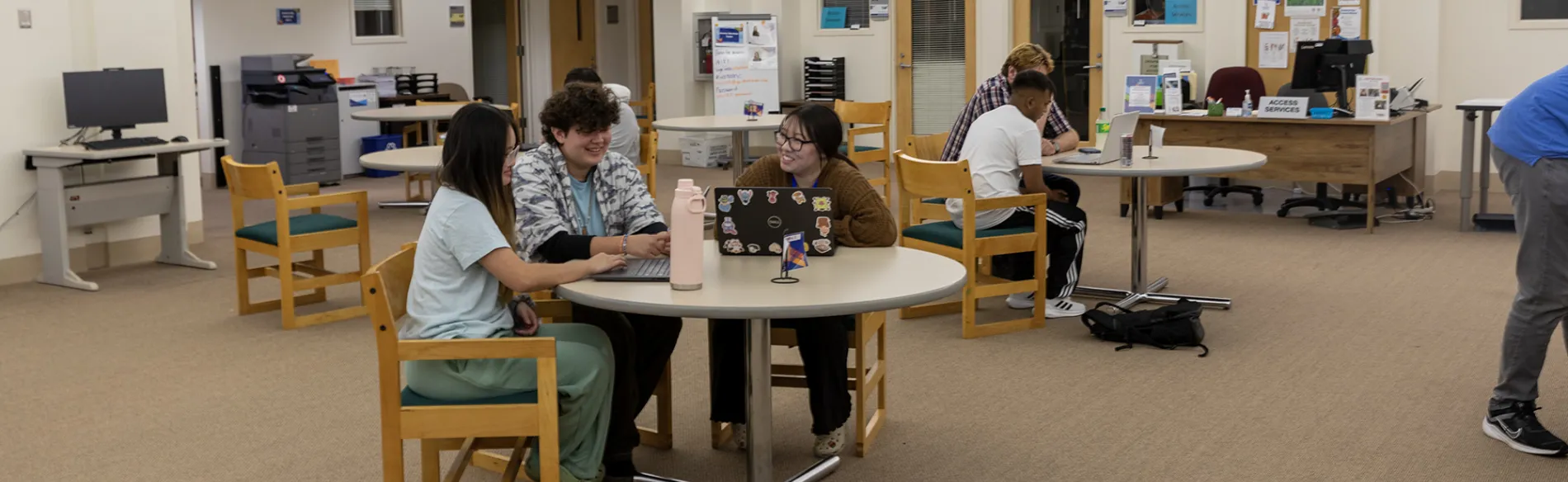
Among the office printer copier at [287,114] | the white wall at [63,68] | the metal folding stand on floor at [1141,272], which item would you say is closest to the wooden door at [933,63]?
the office printer copier at [287,114]

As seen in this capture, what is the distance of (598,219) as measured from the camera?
3.91 m

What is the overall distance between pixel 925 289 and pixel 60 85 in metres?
5.71

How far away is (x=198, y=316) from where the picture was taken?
20.4 feet

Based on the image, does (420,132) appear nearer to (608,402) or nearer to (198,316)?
(198,316)

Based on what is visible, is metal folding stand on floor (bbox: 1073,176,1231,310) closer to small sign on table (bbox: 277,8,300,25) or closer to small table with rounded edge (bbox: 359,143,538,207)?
small table with rounded edge (bbox: 359,143,538,207)

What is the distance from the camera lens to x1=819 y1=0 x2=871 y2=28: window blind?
12242 millimetres

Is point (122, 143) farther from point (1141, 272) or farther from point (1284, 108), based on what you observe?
point (1284, 108)

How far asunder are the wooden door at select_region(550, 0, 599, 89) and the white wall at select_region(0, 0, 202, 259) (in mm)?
6545

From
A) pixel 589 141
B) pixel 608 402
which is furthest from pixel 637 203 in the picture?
pixel 608 402

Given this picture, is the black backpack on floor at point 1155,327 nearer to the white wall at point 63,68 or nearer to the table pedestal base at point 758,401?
the table pedestal base at point 758,401

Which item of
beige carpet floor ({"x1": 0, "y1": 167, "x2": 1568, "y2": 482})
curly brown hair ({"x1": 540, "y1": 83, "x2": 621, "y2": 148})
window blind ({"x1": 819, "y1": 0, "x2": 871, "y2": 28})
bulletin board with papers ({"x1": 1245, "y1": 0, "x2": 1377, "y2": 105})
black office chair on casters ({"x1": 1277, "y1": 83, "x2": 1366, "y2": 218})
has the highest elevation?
window blind ({"x1": 819, "y1": 0, "x2": 871, "y2": 28})

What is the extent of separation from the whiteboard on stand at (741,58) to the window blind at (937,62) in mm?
1193

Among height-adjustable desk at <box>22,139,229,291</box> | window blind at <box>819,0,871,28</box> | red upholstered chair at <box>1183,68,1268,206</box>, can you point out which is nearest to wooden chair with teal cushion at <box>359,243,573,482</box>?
height-adjustable desk at <box>22,139,229,291</box>

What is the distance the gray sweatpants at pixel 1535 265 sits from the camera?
3771 millimetres
